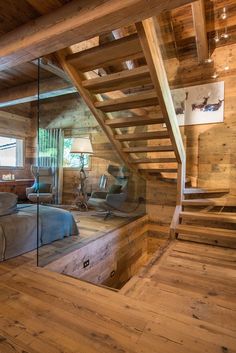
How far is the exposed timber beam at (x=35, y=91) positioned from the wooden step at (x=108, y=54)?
1.79 ft

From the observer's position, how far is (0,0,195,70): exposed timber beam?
1258 mm

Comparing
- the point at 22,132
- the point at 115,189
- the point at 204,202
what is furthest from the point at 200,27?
the point at 22,132

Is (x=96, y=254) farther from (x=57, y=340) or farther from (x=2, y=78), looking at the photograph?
(x=2, y=78)

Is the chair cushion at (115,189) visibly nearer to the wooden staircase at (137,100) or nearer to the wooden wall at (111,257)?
the wooden staircase at (137,100)

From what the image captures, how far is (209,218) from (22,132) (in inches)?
200

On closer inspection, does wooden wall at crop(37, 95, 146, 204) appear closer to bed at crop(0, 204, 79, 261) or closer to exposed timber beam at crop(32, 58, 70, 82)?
exposed timber beam at crop(32, 58, 70, 82)

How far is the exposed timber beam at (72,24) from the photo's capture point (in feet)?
4.13

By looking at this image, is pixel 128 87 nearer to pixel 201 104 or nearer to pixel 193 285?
pixel 201 104

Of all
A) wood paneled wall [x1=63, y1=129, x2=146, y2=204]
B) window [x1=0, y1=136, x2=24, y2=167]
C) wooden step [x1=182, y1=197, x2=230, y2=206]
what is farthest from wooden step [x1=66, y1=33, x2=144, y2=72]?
window [x1=0, y1=136, x2=24, y2=167]

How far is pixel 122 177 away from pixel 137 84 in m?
1.64

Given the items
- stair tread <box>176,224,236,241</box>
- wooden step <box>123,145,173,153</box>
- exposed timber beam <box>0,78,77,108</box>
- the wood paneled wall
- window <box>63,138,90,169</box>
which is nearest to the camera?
stair tread <box>176,224,236,241</box>

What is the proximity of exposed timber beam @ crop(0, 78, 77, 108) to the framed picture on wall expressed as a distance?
5.53 ft

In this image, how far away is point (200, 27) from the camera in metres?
2.85

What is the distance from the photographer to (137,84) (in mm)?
2572
